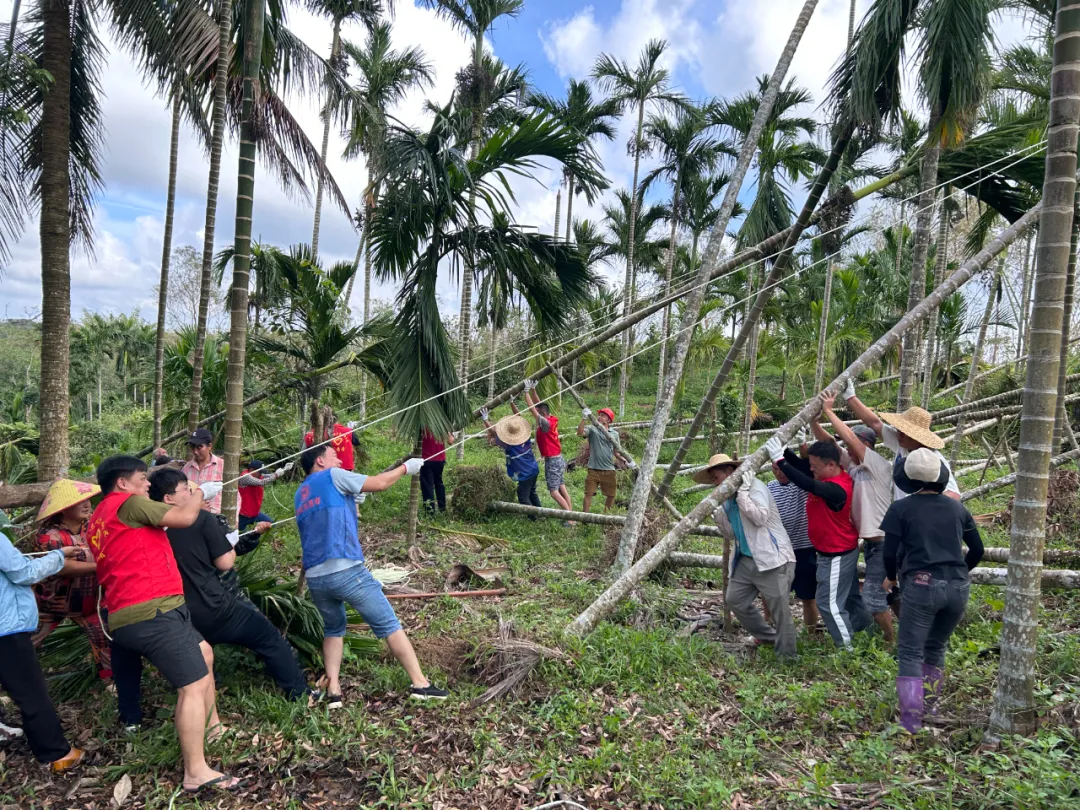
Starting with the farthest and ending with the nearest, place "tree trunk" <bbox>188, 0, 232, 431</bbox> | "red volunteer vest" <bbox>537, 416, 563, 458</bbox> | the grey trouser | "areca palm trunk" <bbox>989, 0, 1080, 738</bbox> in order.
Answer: "red volunteer vest" <bbox>537, 416, 563, 458</bbox>, "tree trunk" <bbox>188, 0, 232, 431</bbox>, the grey trouser, "areca palm trunk" <bbox>989, 0, 1080, 738</bbox>

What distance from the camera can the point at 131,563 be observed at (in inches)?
146

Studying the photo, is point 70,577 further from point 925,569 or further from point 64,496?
point 925,569

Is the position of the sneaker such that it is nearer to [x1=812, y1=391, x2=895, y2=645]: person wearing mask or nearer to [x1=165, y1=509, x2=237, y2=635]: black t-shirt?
[x1=165, y1=509, x2=237, y2=635]: black t-shirt

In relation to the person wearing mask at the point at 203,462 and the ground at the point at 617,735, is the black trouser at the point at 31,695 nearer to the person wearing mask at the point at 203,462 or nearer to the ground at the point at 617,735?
the ground at the point at 617,735

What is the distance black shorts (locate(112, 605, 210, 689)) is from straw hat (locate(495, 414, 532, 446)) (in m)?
5.83

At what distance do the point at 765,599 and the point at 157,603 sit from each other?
4.00 metres

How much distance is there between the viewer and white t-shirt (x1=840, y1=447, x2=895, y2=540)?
498 centimetres

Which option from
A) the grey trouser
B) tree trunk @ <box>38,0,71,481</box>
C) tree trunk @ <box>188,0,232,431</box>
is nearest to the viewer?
the grey trouser

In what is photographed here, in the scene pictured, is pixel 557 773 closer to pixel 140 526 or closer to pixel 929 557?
pixel 929 557

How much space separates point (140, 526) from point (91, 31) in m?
6.54

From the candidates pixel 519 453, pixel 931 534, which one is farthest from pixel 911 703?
pixel 519 453

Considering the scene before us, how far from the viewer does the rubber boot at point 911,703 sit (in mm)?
3777

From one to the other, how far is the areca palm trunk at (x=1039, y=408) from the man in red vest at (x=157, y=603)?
407 cm

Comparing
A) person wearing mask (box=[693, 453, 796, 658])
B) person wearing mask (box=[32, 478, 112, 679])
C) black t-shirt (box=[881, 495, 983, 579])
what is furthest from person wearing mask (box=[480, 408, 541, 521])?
black t-shirt (box=[881, 495, 983, 579])
